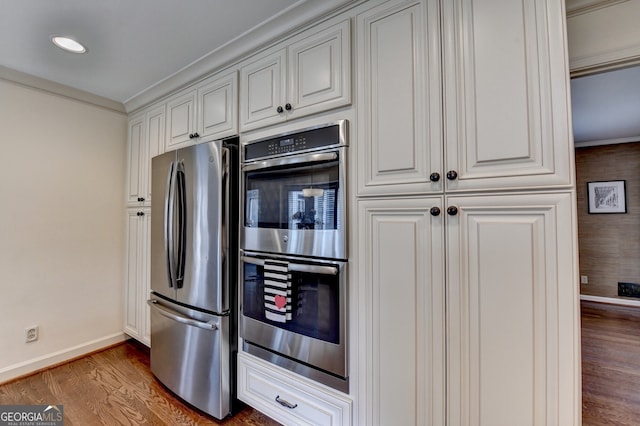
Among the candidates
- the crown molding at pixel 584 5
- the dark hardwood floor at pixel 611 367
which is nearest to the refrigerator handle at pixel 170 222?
the crown molding at pixel 584 5

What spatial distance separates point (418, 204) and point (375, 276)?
37 centimetres

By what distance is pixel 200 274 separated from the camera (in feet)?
6.03

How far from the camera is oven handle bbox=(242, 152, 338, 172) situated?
1.44m

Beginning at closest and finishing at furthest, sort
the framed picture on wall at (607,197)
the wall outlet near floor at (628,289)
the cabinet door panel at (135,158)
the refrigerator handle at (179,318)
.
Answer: the refrigerator handle at (179,318) → the cabinet door panel at (135,158) → the wall outlet near floor at (628,289) → the framed picture on wall at (607,197)

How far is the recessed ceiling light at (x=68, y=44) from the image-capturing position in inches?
70.4

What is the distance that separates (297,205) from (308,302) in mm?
505

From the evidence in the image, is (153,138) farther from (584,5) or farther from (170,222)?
(584,5)

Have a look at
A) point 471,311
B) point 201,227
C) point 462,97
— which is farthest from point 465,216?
point 201,227

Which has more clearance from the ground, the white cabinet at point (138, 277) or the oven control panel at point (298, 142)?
the oven control panel at point (298, 142)

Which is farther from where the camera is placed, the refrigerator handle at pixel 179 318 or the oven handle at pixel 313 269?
the refrigerator handle at pixel 179 318

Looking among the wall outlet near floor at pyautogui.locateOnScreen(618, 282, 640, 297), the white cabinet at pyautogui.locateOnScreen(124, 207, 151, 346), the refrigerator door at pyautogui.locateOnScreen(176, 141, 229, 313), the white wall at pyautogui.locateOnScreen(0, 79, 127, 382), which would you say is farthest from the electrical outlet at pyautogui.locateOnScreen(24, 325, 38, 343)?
the wall outlet near floor at pyautogui.locateOnScreen(618, 282, 640, 297)

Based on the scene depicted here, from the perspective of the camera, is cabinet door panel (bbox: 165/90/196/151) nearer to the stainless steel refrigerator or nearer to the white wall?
the stainless steel refrigerator

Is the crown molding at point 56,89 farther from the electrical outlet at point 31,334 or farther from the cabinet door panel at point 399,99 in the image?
the cabinet door panel at point 399,99

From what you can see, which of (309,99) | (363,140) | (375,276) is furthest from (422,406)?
(309,99)
